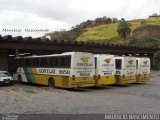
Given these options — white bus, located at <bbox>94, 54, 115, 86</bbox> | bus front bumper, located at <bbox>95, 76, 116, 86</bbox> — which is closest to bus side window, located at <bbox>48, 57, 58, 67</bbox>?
white bus, located at <bbox>94, 54, 115, 86</bbox>

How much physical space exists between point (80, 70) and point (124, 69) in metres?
6.42

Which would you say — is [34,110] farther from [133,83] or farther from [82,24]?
[82,24]

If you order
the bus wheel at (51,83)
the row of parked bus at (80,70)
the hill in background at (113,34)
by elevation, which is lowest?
the bus wheel at (51,83)

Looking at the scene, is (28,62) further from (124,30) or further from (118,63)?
(124,30)

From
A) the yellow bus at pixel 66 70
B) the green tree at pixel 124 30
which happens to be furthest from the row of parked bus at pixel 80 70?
the green tree at pixel 124 30

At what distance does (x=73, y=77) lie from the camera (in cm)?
2528

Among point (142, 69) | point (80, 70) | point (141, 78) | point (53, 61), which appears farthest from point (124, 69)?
point (53, 61)

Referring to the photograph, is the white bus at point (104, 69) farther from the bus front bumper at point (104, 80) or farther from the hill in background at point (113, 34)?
the hill in background at point (113, 34)

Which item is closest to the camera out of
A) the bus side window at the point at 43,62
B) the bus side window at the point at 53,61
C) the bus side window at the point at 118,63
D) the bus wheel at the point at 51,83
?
the bus side window at the point at 53,61

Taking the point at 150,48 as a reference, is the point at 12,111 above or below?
below

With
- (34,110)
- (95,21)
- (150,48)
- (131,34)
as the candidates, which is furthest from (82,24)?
(34,110)

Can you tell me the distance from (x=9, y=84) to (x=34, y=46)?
7.57m

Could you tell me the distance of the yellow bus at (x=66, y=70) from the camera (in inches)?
1001

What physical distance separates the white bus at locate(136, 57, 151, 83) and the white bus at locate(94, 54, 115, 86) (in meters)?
4.97
